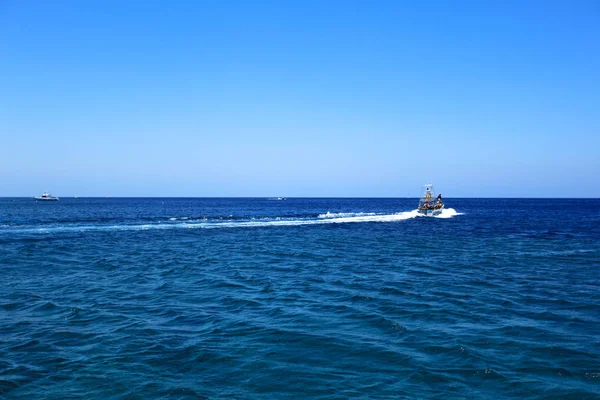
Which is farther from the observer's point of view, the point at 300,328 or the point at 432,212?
the point at 432,212

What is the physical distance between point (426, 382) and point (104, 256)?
2574 cm

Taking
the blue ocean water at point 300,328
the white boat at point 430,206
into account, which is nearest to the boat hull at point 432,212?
the white boat at point 430,206

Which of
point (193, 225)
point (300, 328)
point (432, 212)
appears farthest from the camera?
point (432, 212)

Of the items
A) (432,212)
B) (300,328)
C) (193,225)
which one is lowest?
(300,328)

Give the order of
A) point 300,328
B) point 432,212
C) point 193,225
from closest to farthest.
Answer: point 300,328 < point 193,225 < point 432,212

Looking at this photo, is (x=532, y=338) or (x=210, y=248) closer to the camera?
(x=532, y=338)

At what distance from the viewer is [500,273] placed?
893 inches

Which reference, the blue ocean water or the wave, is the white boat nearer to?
the wave

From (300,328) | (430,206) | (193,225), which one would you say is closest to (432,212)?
(430,206)

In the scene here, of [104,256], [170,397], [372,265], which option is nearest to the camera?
[170,397]

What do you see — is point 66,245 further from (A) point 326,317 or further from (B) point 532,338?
(B) point 532,338

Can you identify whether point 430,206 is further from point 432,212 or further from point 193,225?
point 193,225

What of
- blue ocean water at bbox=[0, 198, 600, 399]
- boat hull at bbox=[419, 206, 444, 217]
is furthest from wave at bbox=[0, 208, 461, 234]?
blue ocean water at bbox=[0, 198, 600, 399]

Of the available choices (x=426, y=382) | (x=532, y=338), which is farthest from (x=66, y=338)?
(x=532, y=338)
